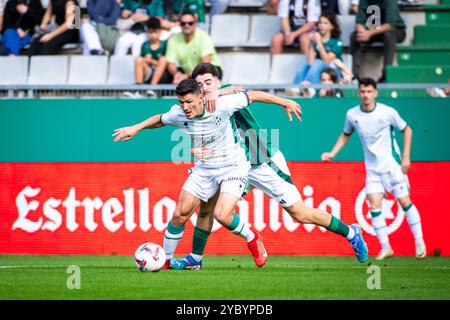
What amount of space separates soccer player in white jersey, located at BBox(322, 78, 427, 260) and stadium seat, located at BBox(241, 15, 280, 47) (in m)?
4.31

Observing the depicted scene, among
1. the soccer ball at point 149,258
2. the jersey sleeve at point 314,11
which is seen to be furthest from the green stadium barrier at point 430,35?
the soccer ball at point 149,258

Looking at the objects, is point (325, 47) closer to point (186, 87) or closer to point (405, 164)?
point (405, 164)

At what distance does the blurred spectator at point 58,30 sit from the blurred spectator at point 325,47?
4489mm

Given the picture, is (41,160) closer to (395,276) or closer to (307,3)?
(307,3)

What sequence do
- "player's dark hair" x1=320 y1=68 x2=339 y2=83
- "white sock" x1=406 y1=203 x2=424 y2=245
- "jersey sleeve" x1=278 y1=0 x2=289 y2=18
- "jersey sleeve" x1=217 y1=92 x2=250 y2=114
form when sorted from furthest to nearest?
"jersey sleeve" x1=278 y1=0 x2=289 y2=18 < "player's dark hair" x1=320 y1=68 x2=339 y2=83 < "white sock" x1=406 y1=203 x2=424 y2=245 < "jersey sleeve" x1=217 y1=92 x2=250 y2=114

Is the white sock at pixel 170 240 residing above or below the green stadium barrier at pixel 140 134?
below

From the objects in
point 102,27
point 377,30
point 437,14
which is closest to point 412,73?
point 377,30

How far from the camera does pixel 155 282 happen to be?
11016mm

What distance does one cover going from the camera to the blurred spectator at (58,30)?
19891 mm

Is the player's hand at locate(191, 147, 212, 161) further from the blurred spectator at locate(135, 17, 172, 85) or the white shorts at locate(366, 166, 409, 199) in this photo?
the blurred spectator at locate(135, 17, 172, 85)

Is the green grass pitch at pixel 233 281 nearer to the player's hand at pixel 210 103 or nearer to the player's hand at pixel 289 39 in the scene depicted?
the player's hand at pixel 210 103

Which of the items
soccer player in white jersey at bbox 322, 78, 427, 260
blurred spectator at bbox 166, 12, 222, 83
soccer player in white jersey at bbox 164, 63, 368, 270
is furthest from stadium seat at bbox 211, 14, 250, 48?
soccer player in white jersey at bbox 164, 63, 368, 270

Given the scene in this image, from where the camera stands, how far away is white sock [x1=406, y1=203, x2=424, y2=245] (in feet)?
50.9
